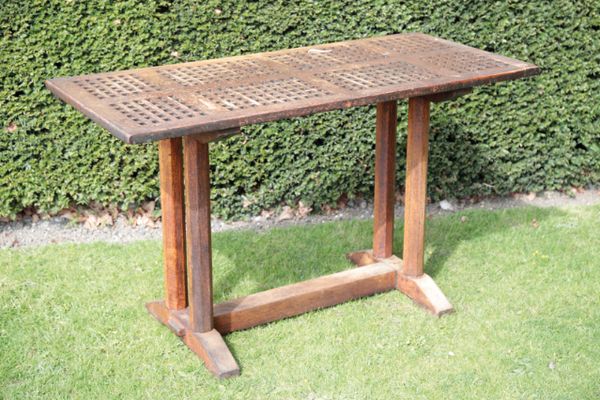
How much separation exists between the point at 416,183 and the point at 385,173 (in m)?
0.25

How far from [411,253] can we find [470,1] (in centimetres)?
184

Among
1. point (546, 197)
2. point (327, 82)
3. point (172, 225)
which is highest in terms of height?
point (327, 82)

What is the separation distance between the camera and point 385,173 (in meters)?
5.27

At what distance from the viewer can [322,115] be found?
20.3 ft

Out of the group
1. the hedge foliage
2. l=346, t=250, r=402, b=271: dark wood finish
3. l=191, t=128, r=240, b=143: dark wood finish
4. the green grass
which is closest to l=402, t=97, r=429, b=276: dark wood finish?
l=346, t=250, r=402, b=271: dark wood finish

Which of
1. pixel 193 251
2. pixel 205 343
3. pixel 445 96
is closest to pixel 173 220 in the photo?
pixel 193 251

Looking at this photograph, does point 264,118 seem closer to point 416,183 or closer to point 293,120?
point 416,183

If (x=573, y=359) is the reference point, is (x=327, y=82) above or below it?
above

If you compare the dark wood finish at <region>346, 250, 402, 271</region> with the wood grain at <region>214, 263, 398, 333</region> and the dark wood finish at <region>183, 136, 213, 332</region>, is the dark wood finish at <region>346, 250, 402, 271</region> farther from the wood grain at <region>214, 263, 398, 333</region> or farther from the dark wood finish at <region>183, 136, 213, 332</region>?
the dark wood finish at <region>183, 136, 213, 332</region>

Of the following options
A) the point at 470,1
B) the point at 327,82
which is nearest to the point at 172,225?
the point at 327,82

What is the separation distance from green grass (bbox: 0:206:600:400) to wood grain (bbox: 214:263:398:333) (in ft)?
0.18

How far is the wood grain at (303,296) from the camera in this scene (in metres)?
4.88

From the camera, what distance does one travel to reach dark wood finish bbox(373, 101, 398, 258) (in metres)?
5.19

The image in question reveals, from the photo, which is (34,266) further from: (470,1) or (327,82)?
(470,1)
